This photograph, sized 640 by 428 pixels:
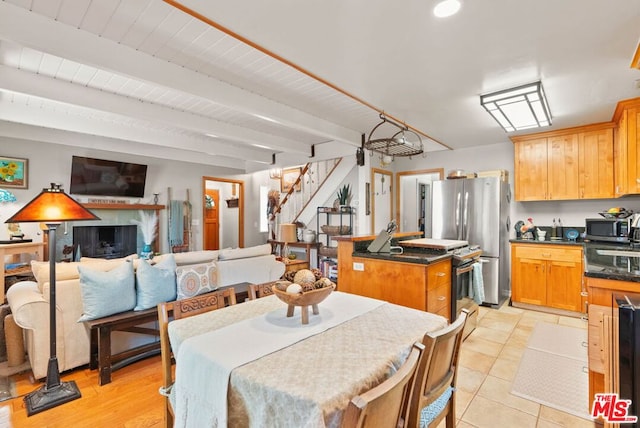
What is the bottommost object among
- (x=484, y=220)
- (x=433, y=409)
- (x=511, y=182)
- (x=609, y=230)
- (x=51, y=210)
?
(x=433, y=409)

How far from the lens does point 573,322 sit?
369 centimetres

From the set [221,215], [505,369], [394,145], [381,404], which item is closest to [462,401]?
[505,369]

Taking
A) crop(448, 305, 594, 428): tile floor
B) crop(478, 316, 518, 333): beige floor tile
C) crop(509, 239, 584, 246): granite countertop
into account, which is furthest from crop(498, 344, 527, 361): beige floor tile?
crop(509, 239, 584, 246): granite countertop

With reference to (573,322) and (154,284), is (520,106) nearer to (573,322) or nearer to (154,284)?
(573,322)

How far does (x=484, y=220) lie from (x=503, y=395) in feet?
8.63

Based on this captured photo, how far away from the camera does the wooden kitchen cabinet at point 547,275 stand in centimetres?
384

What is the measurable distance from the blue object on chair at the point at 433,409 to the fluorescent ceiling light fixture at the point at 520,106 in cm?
262

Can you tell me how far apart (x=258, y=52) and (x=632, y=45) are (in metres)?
2.63

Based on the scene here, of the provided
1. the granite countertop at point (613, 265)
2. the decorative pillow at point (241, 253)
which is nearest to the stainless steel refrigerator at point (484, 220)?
the granite countertop at point (613, 265)

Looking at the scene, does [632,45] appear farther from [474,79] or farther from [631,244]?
[631,244]

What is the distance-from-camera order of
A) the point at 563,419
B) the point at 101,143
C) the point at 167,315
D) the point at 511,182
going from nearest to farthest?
the point at 167,315 < the point at 563,419 < the point at 511,182 < the point at 101,143

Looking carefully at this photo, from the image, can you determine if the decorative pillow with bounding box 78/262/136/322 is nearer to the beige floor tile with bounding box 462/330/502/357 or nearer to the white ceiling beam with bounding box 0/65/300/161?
the white ceiling beam with bounding box 0/65/300/161

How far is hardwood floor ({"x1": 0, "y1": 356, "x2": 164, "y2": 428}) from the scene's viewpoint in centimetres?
194

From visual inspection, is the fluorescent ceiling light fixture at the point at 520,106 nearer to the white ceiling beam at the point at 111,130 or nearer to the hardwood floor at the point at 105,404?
the hardwood floor at the point at 105,404
